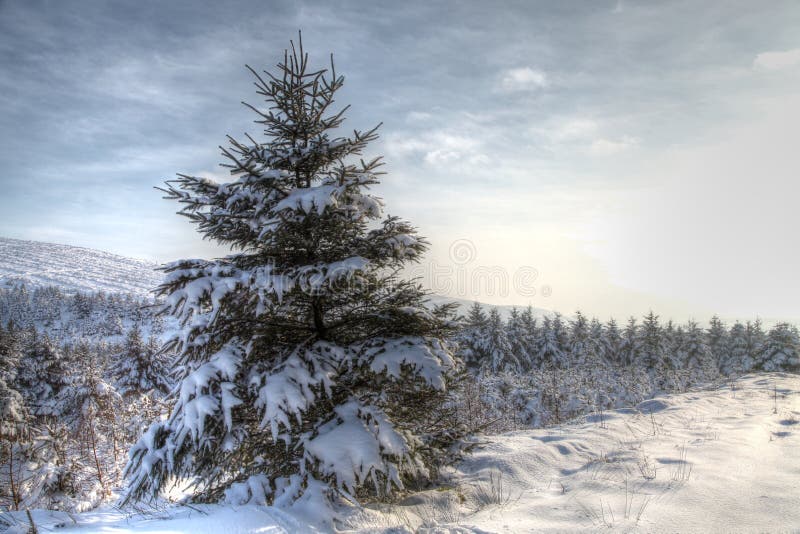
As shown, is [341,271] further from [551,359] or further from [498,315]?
[551,359]

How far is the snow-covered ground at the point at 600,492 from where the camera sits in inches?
134

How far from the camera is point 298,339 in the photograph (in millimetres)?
5219

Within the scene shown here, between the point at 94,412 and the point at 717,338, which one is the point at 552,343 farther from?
the point at 94,412

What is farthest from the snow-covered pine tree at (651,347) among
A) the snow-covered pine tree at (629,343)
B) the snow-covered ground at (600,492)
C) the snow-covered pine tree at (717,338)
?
the snow-covered ground at (600,492)

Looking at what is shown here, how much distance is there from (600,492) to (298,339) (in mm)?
4404

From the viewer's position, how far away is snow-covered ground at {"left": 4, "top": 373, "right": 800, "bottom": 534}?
11.2 ft

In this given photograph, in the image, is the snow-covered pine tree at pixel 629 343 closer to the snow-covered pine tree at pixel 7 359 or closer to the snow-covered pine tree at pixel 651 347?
the snow-covered pine tree at pixel 651 347

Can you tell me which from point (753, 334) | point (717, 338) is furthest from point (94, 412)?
point (717, 338)

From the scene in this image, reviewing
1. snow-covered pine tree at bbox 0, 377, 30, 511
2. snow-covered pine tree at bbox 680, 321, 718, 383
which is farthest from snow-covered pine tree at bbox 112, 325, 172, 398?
snow-covered pine tree at bbox 680, 321, 718, 383

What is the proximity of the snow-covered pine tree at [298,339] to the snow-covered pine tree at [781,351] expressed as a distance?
48312 millimetres

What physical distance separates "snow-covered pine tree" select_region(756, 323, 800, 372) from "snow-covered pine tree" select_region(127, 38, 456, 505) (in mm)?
48312

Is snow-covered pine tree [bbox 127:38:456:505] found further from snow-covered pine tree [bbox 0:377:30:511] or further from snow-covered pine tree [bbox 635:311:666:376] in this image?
snow-covered pine tree [bbox 635:311:666:376]

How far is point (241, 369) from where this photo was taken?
462cm

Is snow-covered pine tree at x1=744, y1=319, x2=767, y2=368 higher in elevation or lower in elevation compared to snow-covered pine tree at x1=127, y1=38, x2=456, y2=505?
lower
